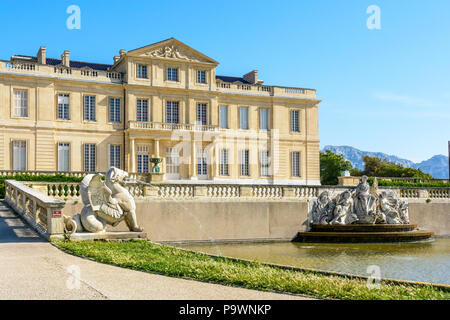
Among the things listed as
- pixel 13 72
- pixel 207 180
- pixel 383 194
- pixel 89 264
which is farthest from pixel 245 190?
pixel 13 72

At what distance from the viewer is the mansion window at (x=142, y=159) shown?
1689 inches

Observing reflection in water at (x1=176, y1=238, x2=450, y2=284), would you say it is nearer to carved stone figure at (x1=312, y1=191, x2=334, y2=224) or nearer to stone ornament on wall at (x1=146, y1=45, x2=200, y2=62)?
carved stone figure at (x1=312, y1=191, x2=334, y2=224)

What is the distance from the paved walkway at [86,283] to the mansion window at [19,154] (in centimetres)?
3071

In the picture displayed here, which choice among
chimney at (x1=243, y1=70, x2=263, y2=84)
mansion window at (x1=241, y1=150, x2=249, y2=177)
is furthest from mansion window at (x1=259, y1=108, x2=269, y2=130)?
chimney at (x1=243, y1=70, x2=263, y2=84)

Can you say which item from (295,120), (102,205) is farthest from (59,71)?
(102,205)

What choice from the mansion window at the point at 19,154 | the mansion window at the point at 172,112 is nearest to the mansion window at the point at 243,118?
the mansion window at the point at 172,112

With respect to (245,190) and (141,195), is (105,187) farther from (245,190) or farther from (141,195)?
(245,190)

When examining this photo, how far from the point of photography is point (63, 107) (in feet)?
135

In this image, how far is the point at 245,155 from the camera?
46.9m

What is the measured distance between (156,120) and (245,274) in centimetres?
3541

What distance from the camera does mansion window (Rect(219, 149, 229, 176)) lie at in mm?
46031

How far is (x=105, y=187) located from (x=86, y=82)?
96.7 ft

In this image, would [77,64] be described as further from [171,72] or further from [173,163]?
[173,163]

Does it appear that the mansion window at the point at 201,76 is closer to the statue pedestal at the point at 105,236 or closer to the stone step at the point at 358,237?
the stone step at the point at 358,237
